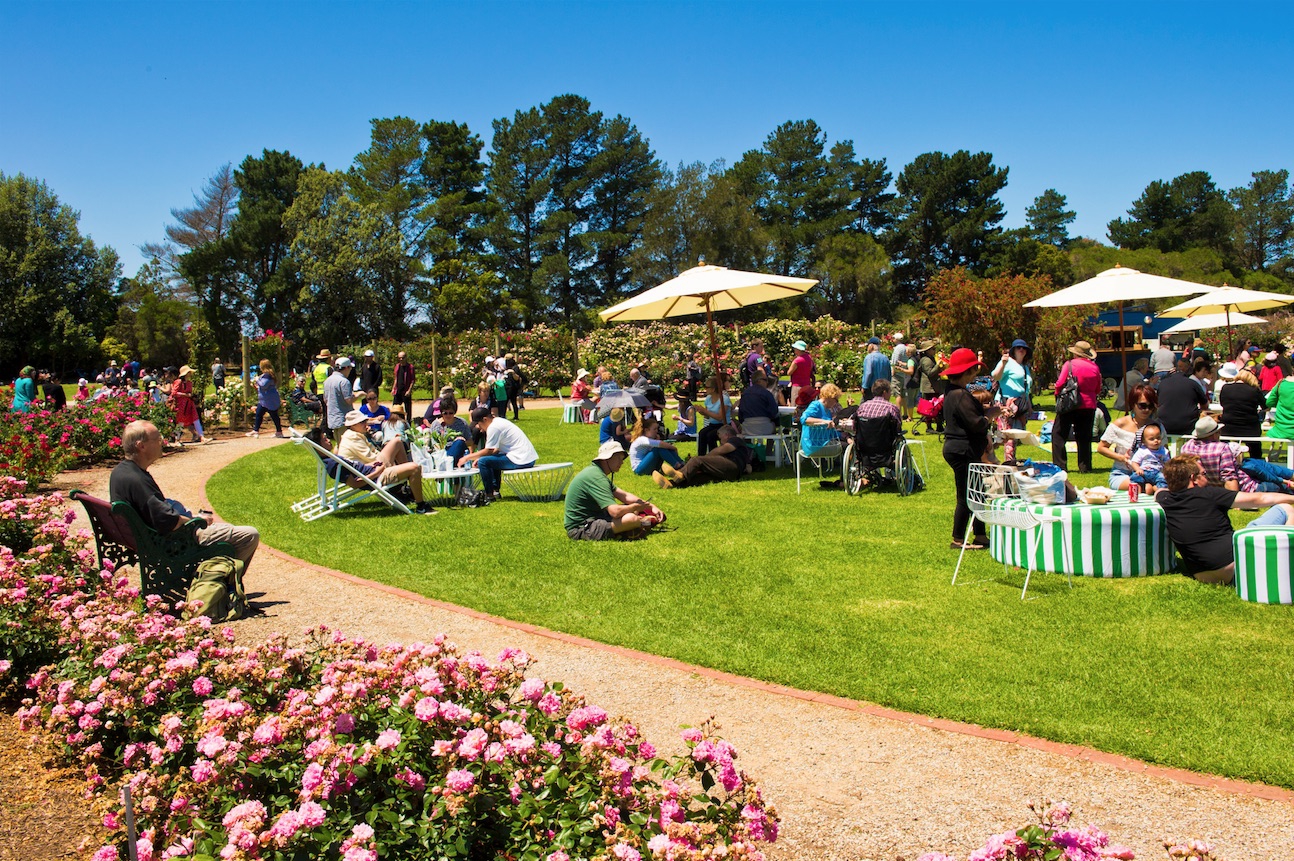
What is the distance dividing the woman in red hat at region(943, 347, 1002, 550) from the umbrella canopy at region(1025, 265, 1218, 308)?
4.06 m

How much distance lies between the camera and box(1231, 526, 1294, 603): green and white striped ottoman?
5.82 m

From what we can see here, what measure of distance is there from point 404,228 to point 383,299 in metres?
5.50

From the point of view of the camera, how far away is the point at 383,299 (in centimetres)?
5284

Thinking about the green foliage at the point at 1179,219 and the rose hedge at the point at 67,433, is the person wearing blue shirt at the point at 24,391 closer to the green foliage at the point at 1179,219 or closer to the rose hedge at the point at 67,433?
the rose hedge at the point at 67,433

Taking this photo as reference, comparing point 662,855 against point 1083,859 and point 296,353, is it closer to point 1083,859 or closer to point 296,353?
point 1083,859

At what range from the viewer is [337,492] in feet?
32.7

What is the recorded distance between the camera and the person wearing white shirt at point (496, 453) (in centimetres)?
1039

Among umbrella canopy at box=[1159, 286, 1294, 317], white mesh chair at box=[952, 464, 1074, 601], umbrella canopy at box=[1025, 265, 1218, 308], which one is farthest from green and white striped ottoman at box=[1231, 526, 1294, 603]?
umbrella canopy at box=[1159, 286, 1294, 317]

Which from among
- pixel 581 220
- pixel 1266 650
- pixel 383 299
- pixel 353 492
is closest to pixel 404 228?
pixel 383 299

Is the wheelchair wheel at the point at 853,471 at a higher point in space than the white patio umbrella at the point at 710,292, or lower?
lower

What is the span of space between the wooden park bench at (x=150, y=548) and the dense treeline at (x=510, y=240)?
42319mm

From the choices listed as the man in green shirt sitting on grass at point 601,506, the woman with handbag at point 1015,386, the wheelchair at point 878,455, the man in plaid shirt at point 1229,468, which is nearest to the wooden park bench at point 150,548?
the man in green shirt sitting on grass at point 601,506

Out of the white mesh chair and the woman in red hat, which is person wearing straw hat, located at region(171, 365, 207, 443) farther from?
the white mesh chair

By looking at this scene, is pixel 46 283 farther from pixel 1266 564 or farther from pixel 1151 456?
pixel 1266 564
